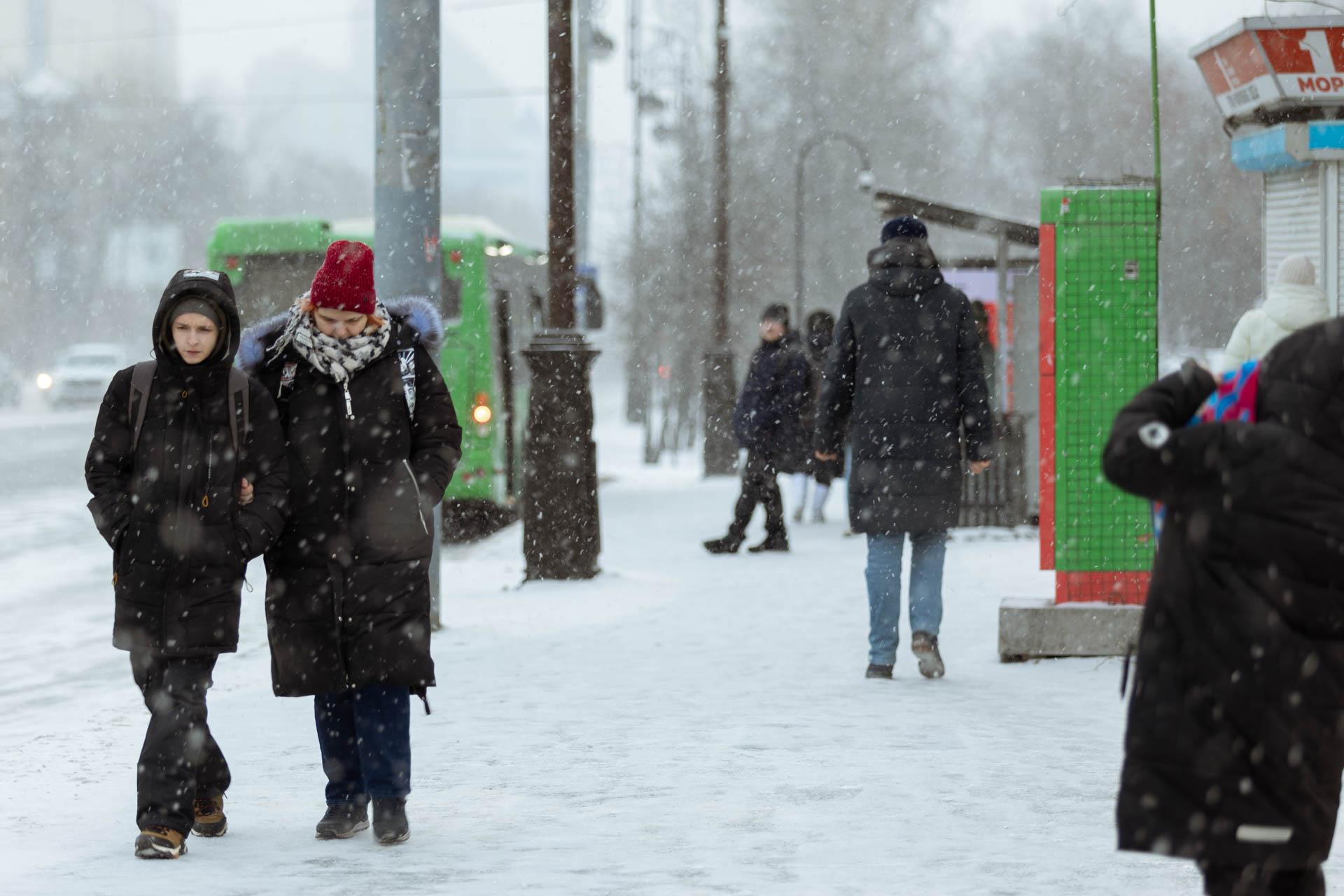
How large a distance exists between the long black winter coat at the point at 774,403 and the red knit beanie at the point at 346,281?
31.0ft

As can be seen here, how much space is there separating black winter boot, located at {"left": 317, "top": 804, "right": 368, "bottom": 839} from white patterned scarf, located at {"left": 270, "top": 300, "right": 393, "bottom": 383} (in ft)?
4.07

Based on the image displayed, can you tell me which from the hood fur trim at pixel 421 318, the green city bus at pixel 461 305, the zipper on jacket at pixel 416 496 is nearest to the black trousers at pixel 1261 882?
the zipper on jacket at pixel 416 496

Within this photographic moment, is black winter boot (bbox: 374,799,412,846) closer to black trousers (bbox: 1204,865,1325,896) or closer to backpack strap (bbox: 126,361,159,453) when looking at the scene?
backpack strap (bbox: 126,361,159,453)

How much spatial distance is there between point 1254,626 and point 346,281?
277 cm

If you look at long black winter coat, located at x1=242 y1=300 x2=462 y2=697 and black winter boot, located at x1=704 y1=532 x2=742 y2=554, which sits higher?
long black winter coat, located at x1=242 y1=300 x2=462 y2=697

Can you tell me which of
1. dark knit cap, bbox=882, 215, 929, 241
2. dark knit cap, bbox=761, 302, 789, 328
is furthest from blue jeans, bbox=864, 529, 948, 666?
dark knit cap, bbox=761, 302, 789, 328

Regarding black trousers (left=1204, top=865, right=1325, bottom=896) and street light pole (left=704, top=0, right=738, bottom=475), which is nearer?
black trousers (left=1204, top=865, right=1325, bottom=896)

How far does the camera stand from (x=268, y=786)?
20.8 feet

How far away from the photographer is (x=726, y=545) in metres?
14.7

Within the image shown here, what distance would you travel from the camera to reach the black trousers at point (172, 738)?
17.2 ft

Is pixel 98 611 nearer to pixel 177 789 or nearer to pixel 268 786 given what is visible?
pixel 268 786

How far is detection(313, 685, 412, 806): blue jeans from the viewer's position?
536 cm

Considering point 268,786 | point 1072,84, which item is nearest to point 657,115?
point 1072,84

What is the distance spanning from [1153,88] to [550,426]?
5.23 m
